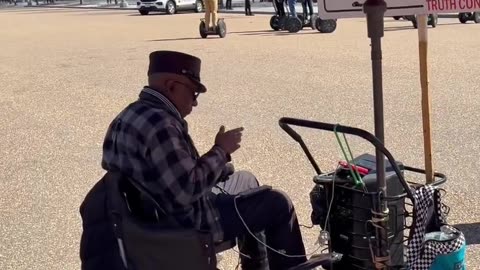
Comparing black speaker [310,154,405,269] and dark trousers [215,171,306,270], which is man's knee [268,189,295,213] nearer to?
dark trousers [215,171,306,270]

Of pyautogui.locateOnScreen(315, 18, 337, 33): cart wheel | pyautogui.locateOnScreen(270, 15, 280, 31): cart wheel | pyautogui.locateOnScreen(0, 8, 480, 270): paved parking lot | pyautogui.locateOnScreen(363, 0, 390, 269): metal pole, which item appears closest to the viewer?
pyautogui.locateOnScreen(363, 0, 390, 269): metal pole

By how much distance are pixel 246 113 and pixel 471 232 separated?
412 cm

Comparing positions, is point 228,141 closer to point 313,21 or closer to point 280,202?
point 280,202

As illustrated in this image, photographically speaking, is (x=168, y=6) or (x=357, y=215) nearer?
(x=357, y=215)

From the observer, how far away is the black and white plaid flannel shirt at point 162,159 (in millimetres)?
2553

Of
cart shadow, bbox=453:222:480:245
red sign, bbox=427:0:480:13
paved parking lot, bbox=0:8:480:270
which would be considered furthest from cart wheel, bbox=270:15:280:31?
red sign, bbox=427:0:480:13

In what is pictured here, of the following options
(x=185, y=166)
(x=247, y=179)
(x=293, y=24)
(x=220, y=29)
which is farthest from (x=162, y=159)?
(x=293, y=24)

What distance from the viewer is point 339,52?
13492mm

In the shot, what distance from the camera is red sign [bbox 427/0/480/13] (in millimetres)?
3344

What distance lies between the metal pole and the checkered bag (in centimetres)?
11

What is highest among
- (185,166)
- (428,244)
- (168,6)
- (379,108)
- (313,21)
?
(168,6)

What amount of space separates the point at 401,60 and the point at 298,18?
26.3ft

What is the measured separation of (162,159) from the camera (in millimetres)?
2547

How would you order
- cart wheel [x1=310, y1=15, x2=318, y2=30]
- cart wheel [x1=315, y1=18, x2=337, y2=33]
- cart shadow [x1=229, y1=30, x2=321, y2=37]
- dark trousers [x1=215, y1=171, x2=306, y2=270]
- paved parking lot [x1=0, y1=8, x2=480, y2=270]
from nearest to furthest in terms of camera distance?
dark trousers [x1=215, y1=171, x2=306, y2=270] → paved parking lot [x1=0, y1=8, x2=480, y2=270] → cart wheel [x1=315, y1=18, x2=337, y2=33] → cart shadow [x1=229, y1=30, x2=321, y2=37] → cart wheel [x1=310, y1=15, x2=318, y2=30]
